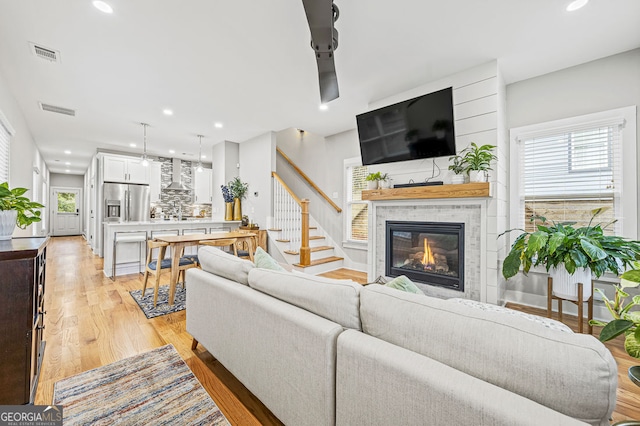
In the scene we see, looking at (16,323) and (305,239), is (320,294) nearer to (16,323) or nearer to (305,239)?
(16,323)

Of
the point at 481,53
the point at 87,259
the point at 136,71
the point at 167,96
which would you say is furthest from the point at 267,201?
the point at 87,259

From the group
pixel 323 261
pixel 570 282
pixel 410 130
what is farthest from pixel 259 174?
pixel 570 282

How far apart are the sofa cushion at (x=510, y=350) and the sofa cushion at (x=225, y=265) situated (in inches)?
38.0

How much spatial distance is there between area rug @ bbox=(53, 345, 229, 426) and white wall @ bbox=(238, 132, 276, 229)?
362 cm

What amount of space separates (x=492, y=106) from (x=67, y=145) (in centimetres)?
852

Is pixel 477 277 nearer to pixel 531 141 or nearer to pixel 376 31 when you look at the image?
pixel 531 141

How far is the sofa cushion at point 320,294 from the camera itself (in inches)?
48.3

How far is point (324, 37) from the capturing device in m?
1.84

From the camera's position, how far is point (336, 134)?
5625 mm

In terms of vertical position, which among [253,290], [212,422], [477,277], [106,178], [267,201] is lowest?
[212,422]

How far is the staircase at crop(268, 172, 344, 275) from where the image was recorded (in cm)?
479

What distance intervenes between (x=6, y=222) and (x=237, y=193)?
13.9 ft

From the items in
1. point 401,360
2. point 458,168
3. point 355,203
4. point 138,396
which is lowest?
point 138,396

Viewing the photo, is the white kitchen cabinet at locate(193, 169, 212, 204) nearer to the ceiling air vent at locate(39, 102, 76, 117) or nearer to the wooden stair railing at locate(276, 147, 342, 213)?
the wooden stair railing at locate(276, 147, 342, 213)
